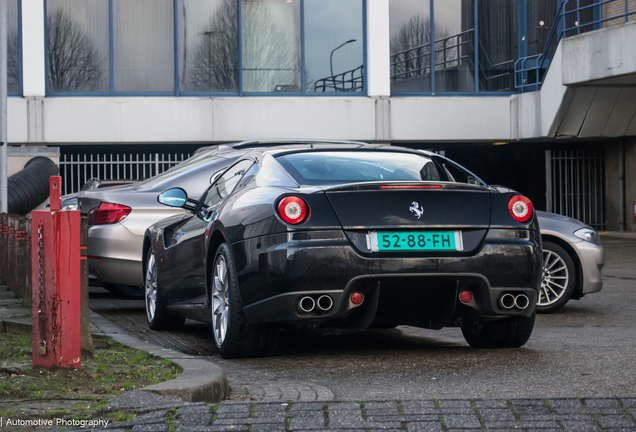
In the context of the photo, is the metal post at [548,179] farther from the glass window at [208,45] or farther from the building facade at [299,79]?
the glass window at [208,45]

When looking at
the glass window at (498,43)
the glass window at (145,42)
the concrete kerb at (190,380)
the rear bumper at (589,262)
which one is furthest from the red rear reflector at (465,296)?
the glass window at (498,43)

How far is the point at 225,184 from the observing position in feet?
22.8

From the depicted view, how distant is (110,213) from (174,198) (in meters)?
1.98

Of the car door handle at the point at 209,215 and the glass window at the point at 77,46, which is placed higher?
the glass window at the point at 77,46

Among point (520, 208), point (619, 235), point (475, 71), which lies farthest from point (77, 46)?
point (520, 208)

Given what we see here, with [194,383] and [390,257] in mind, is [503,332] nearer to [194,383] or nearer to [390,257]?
[390,257]

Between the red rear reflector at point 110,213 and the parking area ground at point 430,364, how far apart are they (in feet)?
3.21

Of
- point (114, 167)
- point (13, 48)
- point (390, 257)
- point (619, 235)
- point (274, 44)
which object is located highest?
point (274, 44)

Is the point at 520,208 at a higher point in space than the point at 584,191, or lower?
lower

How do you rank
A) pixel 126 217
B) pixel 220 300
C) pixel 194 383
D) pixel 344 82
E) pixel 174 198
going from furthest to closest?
1. pixel 344 82
2. pixel 126 217
3. pixel 174 198
4. pixel 220 300
5. pixel 194 383

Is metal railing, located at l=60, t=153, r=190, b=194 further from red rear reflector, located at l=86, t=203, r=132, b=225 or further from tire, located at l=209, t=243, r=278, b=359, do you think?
tire, located at l=209, t=243, r=278, b=359

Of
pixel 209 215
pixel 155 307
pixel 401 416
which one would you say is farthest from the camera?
pixel 155 307

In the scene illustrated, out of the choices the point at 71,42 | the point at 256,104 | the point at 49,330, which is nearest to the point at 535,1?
the point at 256,104

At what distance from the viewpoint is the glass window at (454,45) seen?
78.4 ft
